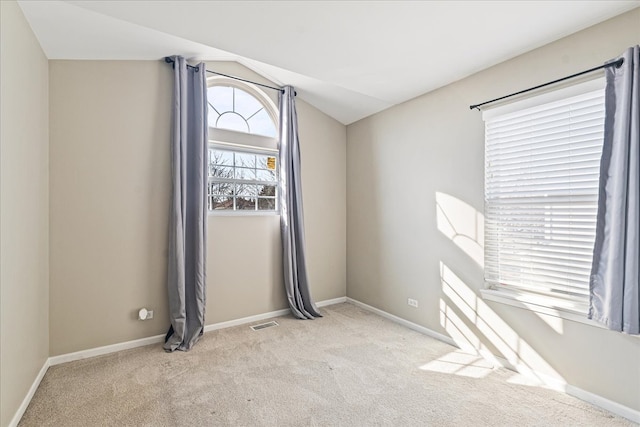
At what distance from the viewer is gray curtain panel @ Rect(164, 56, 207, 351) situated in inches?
114

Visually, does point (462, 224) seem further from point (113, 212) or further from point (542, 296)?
point (113, 212)

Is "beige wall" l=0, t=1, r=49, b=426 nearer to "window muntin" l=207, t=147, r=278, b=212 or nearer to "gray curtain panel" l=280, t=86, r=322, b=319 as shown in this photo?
"window muntin" l=207, t=147, r=278, b=212

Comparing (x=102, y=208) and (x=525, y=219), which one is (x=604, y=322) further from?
(x=102, y=208)

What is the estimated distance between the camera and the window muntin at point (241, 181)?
3420mm

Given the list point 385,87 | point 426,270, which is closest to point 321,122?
point 385,87

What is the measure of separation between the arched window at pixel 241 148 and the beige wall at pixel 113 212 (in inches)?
9.4

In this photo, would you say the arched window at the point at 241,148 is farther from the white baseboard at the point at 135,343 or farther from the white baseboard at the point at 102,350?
the white baseboard at the point at 102,350

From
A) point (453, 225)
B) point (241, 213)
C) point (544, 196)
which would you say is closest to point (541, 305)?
point (544, 196)

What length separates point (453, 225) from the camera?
2930 millimetres

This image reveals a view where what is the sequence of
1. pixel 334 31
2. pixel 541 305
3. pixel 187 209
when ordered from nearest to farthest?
pixel 334 31 → pixel 541 305 → pixel 187 209

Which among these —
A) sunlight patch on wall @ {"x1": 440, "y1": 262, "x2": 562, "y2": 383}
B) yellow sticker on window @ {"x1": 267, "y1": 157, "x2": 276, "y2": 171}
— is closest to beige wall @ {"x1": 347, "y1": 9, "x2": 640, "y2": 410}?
sunlight patch on wall @ {"x1": 440, "y1": 262, "x2": 562, "y2": 383}

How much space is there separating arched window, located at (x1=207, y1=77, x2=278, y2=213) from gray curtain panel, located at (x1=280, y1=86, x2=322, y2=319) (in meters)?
0.15

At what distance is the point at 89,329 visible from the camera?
2.67 m

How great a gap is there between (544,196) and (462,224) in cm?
71
